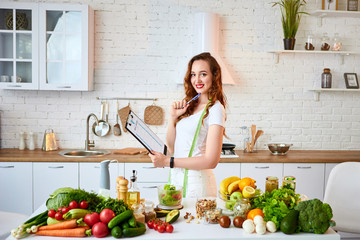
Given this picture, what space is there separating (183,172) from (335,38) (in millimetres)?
3052

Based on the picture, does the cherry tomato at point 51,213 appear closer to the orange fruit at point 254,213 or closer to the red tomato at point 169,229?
the red tomato at point 169,229

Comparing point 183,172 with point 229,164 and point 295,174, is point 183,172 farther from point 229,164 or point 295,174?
point 295,174

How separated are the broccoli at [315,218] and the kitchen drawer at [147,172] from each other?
7.25 ft

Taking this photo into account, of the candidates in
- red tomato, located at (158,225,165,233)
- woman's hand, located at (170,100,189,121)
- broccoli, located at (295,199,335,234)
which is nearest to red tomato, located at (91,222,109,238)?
red tomato, located at (158,225,165,233)

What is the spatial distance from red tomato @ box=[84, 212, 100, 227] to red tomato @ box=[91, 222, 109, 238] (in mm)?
34

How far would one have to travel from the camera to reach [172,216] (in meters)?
2.01

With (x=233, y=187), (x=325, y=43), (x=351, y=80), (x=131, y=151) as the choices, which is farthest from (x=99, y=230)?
(x=351, y=80)

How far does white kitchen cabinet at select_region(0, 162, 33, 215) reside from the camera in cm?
386

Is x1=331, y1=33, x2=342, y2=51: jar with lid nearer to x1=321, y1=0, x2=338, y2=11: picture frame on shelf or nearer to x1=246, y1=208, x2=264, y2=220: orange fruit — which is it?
x1=321, y1=0, x2=338, y2=11: picture frame on shelf

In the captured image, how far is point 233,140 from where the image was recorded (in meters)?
4.68

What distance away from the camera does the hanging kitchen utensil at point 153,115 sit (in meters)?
4.59

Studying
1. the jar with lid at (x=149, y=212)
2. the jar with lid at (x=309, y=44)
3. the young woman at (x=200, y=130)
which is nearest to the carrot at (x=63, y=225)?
the jar with lid at (x=149, y=212)

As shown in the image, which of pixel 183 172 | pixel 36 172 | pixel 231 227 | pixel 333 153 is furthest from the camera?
pixel 333 153

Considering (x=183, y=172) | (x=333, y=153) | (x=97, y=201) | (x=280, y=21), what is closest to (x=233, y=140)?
(x=333, y=153)
